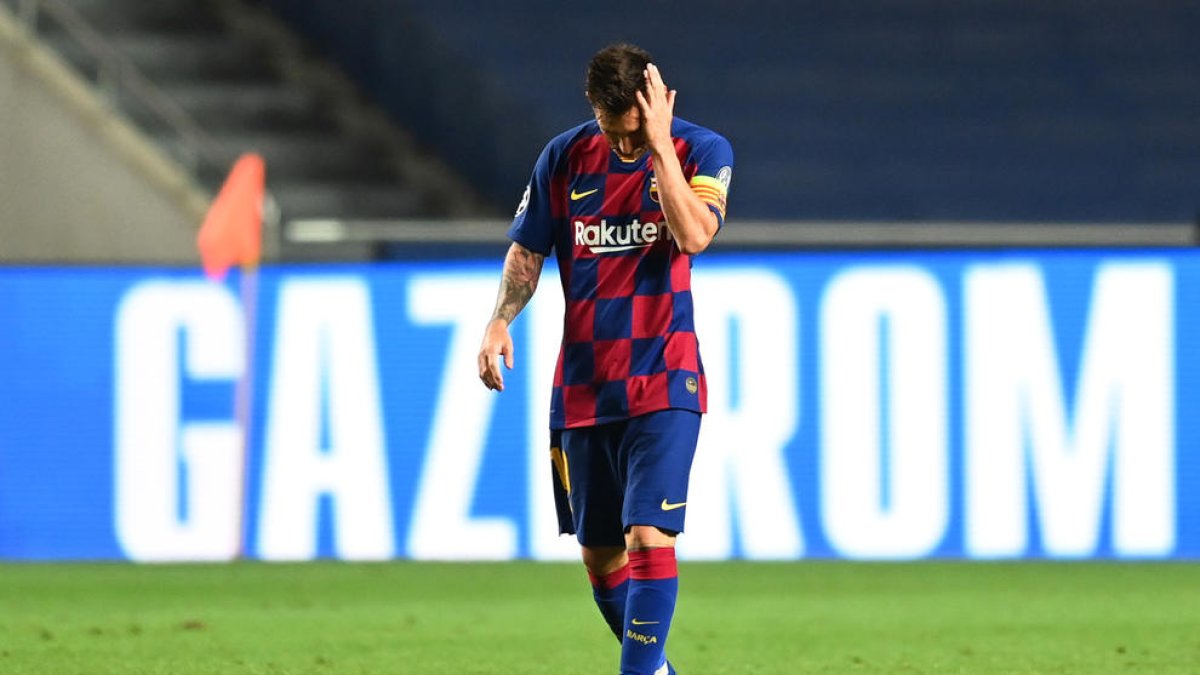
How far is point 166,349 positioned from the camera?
11203 mm

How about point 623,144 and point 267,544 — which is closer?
point 623,144

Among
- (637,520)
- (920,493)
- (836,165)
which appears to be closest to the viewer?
(637,520)

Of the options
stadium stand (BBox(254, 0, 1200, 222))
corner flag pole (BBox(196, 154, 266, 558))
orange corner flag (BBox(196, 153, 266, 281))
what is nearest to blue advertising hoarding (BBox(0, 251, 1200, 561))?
corner flag pole (BBox(196, 154, 266, 558))

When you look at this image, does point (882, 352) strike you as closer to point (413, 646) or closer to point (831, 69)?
point (413, 646)

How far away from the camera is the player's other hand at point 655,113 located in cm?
484

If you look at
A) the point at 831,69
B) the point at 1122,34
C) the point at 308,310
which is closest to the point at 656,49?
the point at 831,69

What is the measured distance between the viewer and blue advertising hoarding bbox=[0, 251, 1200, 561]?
10.6 m

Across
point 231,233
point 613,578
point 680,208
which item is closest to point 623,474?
point 613,578

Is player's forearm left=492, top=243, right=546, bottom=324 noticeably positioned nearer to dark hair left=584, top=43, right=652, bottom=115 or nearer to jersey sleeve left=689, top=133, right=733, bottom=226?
jersey sleeve left=689, top=133, right=733, bottom=226

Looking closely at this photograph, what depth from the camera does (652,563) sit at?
504 centimetres

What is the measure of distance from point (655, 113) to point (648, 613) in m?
1.17

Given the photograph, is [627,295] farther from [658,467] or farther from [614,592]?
[614,592]

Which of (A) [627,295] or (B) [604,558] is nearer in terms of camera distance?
(A) [627,295]

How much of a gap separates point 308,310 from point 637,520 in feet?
Answer: 21.1
